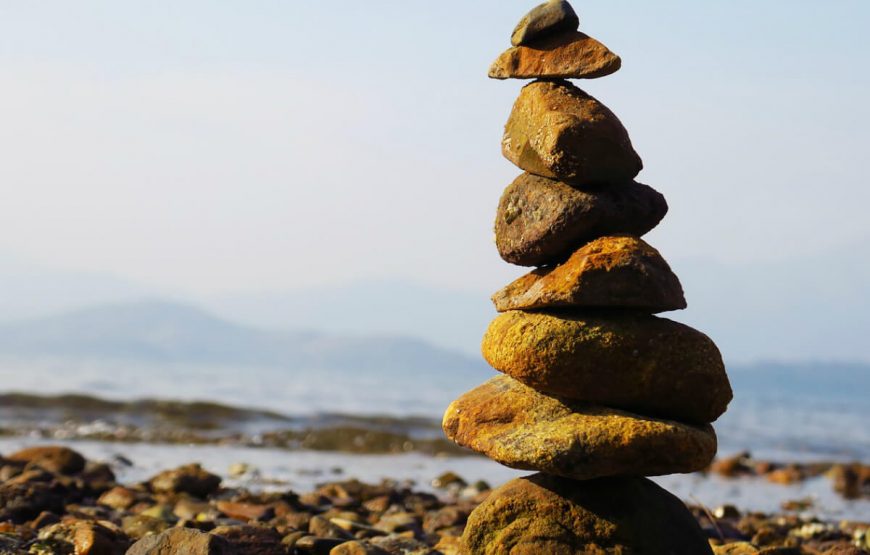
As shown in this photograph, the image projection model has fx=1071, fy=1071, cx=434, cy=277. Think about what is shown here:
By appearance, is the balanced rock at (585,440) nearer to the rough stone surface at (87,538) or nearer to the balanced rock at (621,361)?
the balanced rock at (621,361)

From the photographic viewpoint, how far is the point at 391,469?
23.0 meters

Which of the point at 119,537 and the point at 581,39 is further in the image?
the point at 119,537

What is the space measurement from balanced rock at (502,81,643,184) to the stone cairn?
1cm

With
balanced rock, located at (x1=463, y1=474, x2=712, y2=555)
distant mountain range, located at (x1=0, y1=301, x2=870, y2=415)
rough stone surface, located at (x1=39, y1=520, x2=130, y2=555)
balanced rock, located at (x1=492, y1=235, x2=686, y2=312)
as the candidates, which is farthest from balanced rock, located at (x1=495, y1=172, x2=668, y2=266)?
distant mountain range, located at (x1=0, y1=301, x2=870, y2=415)

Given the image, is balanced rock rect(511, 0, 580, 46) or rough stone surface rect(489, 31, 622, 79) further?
balanced rock rect(511, 0, 580, 46)

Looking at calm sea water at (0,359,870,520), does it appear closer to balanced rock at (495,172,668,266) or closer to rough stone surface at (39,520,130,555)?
balanced rock at (495,172,668,266)

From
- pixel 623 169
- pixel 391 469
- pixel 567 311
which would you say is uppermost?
pixel 623 169

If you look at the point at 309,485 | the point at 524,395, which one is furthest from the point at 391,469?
the point at 524,395

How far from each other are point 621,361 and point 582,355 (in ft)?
0.93

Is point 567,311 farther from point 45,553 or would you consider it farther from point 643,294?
point 45,553

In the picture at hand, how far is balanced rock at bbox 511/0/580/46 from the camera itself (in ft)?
27.3

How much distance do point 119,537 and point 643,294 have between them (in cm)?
551

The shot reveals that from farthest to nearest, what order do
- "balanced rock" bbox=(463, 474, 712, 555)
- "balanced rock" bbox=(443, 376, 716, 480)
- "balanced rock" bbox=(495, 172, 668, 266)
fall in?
"balanced rock" bbox=(495, 172, 668, 266)
"balanced rock" bbox=(463, 474, 712, 555)
"balanced rock" bbox=(443, 376, 716, 480)

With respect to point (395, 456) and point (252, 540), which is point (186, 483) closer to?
point (252, 540)
